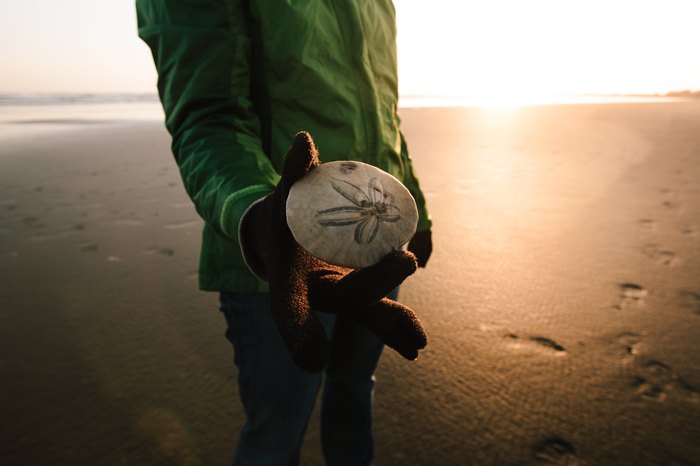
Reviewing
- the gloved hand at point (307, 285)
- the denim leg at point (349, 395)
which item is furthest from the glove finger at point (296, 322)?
the denim leg at point (349, 395)

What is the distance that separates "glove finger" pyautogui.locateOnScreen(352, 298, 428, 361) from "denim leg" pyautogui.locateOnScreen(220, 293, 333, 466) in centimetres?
38

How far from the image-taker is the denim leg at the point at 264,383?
3.35 feet

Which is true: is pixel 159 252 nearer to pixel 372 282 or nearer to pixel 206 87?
pixel 206 87

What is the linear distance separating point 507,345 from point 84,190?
515 centimetres

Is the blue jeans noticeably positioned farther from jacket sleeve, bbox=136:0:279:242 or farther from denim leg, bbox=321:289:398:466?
jacket sleeve, bbox=136:0:279:242

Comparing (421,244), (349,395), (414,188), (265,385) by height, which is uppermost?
(414,188)

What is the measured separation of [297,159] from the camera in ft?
2.25

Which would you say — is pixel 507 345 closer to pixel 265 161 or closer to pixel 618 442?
pixel 618 442

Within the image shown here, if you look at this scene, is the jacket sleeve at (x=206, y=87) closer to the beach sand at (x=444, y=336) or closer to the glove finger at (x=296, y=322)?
the glove finger at (x=296, y=322)

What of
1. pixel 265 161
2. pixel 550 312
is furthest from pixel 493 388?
pixel 265 161

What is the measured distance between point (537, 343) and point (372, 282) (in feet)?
6.29

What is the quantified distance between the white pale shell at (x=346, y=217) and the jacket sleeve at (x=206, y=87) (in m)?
0.15

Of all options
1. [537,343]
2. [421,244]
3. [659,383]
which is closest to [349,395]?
[421,244]

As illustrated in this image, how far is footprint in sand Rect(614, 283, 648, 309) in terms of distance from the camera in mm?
2535
